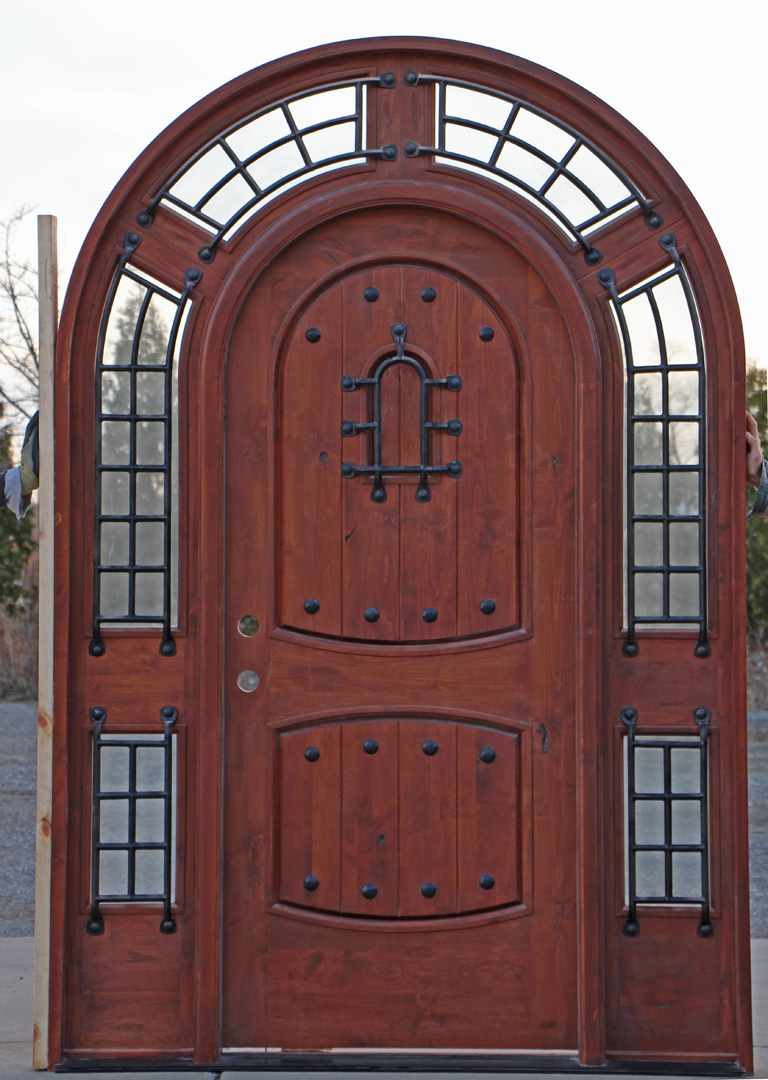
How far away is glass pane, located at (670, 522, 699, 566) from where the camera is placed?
3.51 m

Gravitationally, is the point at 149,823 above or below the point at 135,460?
below

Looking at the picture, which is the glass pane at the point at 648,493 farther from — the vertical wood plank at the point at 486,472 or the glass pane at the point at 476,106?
the glass pane at the point at 476,106

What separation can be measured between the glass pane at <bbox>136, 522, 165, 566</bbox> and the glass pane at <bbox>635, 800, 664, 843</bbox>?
1.67 metres

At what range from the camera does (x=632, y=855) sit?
346 cm

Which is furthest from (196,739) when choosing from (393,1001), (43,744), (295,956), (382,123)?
(382,123)

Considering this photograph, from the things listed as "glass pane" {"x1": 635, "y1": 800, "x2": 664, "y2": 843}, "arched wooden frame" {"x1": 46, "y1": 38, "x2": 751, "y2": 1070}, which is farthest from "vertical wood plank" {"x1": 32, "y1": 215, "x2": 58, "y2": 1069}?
"glass pane" {"x1": 635, "y1": 800, "x2": 664, "y2": 843}

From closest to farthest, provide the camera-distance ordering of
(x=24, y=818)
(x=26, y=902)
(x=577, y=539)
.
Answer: (x=577, y=539)
(x=26, y=902)
(x=24, y=818)

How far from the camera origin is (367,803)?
3.50 m

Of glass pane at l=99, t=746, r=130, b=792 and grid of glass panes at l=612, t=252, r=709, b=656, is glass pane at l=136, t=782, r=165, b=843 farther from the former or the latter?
grid of glass panes at l=612, t=252, r=709, b=656

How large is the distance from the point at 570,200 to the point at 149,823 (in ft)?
7.63

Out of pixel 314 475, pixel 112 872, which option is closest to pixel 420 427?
pixel 314 475

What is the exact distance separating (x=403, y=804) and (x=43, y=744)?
1.11 metres

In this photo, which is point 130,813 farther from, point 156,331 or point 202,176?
point 202,176

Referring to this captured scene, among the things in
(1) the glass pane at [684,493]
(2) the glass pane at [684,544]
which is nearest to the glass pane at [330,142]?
(1) the glass pane at [684,493]
